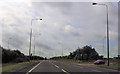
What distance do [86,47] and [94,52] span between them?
7.03 metres

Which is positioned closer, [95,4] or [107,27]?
[95,4]

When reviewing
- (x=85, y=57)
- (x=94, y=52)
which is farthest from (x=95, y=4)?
(x=94, y=52)

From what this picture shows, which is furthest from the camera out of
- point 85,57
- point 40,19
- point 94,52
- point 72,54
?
point 72,54

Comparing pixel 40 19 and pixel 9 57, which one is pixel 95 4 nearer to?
pixel 40 19

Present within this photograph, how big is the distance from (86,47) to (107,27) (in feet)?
343

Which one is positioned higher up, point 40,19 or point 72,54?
point 40,19

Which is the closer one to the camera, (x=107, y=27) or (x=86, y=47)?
(x=107, y=27)

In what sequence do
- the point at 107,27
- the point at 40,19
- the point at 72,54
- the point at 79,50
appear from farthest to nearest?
1. the point at 72,54
2. the point at 79,50
3. the point at 40,19
4. the point at 107,27

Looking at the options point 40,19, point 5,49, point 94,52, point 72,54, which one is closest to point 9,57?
point 5,49

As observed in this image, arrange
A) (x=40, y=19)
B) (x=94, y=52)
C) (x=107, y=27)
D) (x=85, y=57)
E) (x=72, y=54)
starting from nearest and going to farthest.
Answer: (x=107, y=27)
(x=40, y=19)
(x=85, y=57)
(x=94, y=52)
(x=72, y=54)

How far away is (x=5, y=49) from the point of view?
83688 millimetres

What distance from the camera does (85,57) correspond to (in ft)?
389

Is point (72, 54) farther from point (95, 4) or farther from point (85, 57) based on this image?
point (95, 4)

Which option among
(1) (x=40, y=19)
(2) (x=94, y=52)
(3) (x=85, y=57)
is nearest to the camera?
(1) (x=40, y=19)
